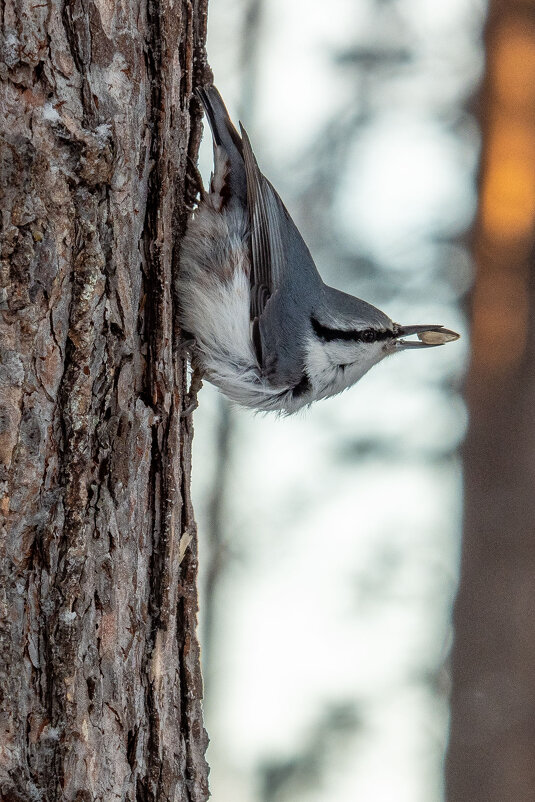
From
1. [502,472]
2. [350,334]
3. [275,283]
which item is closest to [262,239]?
[275,283]

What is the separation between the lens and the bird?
5.15 ft

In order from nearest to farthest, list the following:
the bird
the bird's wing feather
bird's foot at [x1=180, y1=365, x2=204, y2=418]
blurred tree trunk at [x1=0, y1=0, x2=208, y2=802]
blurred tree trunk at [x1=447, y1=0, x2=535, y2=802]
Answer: blurred tree trunk at [x1=0, y1=0, x2=208, y2=802] → bird's foot at [x1=180, y1=365, x2=204, y2=418] → the bird → the bird's wing feather → blurred tree trunk at [x1=447, y1=0, x2=535, y2=802]

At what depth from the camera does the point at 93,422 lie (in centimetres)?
112

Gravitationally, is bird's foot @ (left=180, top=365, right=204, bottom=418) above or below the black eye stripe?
below

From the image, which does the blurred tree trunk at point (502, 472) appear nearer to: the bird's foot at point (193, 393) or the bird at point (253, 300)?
the bird at point (253, 300)

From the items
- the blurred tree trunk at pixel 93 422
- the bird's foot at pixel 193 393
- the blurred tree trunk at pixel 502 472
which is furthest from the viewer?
the blurred tree trunk at pixel 502 472

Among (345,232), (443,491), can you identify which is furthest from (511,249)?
(443,491)

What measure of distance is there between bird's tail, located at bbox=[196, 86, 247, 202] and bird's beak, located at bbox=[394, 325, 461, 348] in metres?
0.56

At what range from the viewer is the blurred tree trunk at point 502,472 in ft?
7.94

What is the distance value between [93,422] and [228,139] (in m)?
0.88

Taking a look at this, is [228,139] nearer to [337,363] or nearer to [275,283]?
[275,283]

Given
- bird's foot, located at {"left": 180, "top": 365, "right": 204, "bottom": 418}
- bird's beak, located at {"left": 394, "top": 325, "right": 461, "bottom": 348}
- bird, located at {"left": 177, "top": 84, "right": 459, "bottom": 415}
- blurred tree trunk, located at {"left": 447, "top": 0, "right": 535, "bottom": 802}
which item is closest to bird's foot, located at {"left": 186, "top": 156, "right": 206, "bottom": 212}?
bird, located at {"left": 177, "top": 84, "right": 459, "bottom": 415}

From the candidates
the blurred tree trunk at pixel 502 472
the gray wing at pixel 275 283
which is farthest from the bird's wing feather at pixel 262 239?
the blurred tree trunk at pixel 502 472

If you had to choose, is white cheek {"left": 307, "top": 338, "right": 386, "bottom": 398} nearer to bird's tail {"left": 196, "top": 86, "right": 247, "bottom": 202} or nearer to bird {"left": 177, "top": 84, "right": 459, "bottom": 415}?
bird {"left": 177, "top": 84, "right": 459, "bottom": 415}
